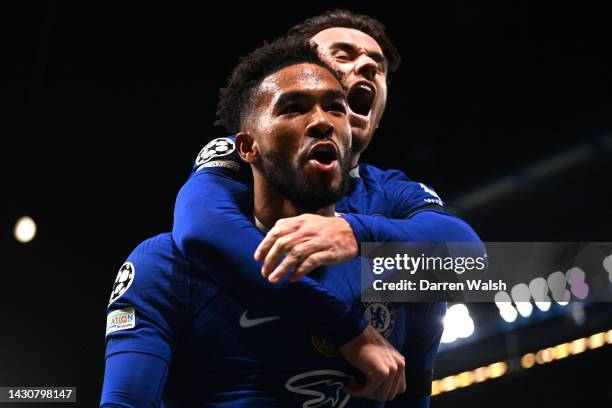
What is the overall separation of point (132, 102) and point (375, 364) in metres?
3.17

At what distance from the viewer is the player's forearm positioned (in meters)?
1.35

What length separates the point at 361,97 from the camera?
1.98 metres

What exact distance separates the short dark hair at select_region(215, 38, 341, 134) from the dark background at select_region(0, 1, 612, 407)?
2369mm

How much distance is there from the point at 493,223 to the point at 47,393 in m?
3.95

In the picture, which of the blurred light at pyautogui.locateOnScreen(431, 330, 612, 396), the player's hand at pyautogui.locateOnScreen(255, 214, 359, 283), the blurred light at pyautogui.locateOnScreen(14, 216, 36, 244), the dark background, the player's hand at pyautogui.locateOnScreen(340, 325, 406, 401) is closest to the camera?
the player's hand at pyautogui.locateOnScreen(255, 214, 359, 283)

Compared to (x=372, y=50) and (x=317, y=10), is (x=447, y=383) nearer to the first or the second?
(x=317, y=10)

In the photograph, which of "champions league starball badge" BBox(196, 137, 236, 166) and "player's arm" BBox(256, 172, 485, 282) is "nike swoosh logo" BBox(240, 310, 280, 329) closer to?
"player's arm" BBox(256, 172, 485, 282)

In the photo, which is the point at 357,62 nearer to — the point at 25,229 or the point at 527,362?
the point at 25,229

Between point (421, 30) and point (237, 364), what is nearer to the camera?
point (237, 364)

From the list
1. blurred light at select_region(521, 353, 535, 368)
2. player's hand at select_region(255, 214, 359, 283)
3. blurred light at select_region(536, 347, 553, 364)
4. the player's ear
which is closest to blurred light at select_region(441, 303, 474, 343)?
blurred light at select_region(521, 353, 535, 368)

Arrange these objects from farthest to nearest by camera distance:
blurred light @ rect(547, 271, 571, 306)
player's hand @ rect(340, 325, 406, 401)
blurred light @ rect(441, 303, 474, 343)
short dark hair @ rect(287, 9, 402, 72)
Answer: blurred light @ rect(441, 303, 474, 343)
blurred light @ rect(547, 271, 571, 306)
short dark hair @ rect(287, 9, 402, 72)
player's hand @ rect(340, 325, 406, 401)

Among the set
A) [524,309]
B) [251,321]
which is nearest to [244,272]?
[251,321]

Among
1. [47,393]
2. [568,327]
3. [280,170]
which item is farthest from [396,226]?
[568,327]

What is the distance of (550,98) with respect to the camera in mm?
5656
